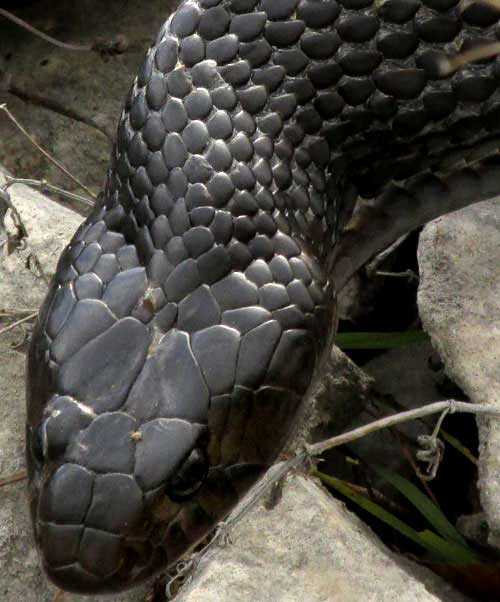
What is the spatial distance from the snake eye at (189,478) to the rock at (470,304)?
640 mm

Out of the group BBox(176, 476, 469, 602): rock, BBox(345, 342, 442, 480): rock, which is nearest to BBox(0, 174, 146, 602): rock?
BBox(176, 476, 469, 602): rock

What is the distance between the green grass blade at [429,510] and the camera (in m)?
2.67

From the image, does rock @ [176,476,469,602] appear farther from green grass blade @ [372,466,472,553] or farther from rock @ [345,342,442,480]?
rock @ [345,342,442,480]

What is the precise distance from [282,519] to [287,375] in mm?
352

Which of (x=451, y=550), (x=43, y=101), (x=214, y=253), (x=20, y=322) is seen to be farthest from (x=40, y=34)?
(x=451, y=550)

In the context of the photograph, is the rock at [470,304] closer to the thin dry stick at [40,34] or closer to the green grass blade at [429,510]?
the green grass blade at [429,510]

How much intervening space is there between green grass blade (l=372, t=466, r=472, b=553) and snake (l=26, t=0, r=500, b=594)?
20.7 inches

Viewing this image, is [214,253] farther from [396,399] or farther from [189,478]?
[396,399]

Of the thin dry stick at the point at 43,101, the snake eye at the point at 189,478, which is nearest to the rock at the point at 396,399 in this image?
the snake eye at the point at 189,478

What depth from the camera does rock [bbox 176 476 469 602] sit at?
7.39 ft

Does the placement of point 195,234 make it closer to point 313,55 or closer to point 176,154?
point 176,154

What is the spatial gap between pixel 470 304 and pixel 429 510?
1.46ft

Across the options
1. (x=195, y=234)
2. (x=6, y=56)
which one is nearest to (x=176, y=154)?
(x=195, y=234)

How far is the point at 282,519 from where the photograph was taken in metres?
2.39
